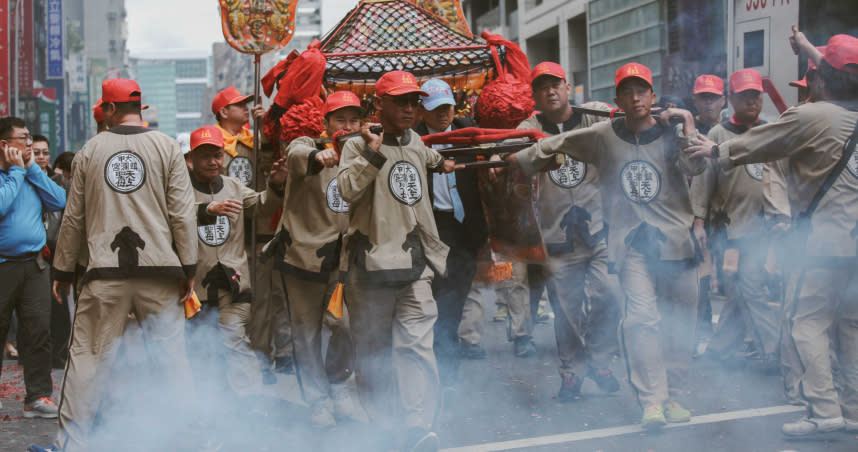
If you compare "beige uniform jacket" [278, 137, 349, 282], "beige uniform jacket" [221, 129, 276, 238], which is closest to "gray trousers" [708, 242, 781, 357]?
"beige uniform jacket" [278, 137, 349, 282]

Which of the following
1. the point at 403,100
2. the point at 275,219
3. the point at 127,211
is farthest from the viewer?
the point at 275,219

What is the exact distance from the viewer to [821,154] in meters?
4.40

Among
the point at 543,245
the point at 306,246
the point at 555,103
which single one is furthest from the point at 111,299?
the point at 555,103

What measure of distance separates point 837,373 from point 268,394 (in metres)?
3.56

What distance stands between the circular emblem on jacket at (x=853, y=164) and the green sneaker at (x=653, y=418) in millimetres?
1531

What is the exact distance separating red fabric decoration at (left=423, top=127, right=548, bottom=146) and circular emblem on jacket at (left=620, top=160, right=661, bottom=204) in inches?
23.3

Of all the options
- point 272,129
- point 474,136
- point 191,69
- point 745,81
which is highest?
point 191,69

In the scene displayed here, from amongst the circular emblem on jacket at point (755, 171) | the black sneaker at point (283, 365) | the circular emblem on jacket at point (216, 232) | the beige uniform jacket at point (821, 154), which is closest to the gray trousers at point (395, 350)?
the circular emblem on jacket at point (216, 232)

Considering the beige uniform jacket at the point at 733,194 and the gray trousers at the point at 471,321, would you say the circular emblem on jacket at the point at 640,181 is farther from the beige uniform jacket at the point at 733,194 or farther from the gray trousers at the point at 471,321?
the gray trousers at the point at 471,321

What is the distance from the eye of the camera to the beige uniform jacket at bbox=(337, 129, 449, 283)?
4.29 meters

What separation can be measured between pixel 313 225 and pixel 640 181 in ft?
6.13

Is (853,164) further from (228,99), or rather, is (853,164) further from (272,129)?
(228,99)

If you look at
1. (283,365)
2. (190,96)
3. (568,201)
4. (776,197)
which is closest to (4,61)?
(283,365)

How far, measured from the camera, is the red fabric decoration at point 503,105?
5371 mm
